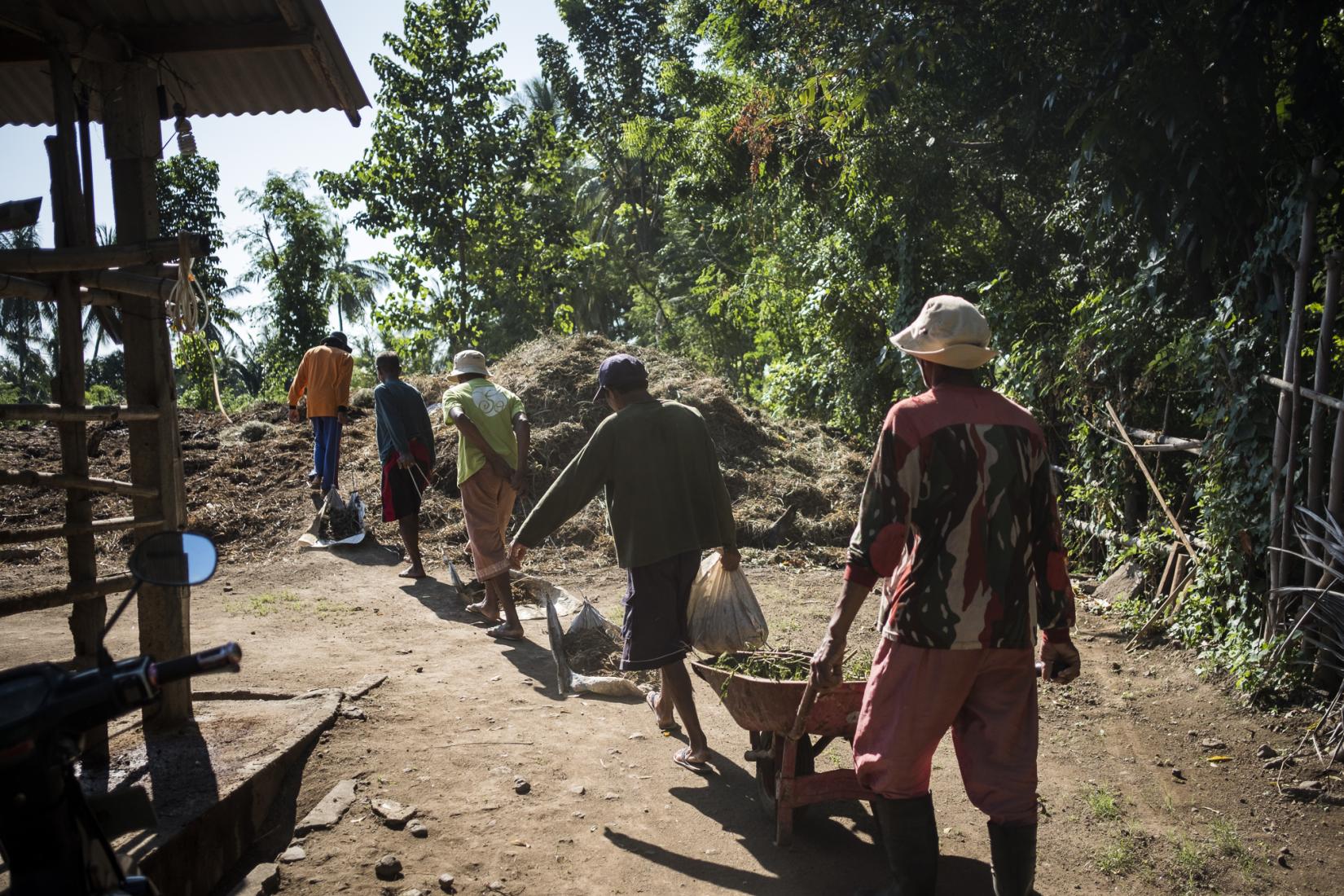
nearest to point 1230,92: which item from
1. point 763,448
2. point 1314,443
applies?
point 1314,443

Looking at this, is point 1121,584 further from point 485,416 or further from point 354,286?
point 354,286

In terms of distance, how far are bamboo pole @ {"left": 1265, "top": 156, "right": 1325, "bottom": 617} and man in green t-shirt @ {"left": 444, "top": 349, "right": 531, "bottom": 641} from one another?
4.73m

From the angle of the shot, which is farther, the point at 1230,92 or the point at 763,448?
the point at 763,448

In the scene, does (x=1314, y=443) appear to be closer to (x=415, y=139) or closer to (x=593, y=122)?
(x=415, y=139)

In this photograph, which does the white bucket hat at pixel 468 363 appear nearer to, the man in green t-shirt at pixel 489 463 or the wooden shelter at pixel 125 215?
the man in green t-shirt at pixel 489 463

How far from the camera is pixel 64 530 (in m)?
4.05

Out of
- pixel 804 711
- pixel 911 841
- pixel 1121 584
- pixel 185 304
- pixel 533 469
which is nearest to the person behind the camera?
pixel 911 841

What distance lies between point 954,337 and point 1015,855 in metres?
1.67

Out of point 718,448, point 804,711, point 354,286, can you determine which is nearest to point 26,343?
point 354,286

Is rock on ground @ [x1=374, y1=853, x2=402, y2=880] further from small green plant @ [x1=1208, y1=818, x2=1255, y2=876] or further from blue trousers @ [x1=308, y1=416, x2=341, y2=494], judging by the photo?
blue trousers @ [x1=308, y1=416, x2=341, y2=494]

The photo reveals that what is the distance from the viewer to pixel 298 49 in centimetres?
491

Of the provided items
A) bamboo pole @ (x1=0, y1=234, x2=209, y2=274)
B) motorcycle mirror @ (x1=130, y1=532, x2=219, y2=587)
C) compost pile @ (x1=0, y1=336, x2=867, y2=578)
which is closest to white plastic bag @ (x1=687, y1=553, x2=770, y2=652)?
bamboo pole @ (x1=0, y1=234, x2=209, y2=274)

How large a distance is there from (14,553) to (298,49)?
7.56 meters

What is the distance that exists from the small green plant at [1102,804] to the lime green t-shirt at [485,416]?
4301 millimetres
